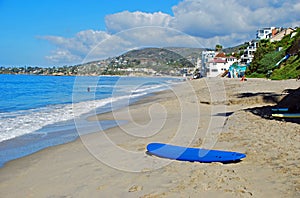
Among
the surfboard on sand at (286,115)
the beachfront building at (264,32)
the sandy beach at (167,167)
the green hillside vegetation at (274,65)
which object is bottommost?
the sandy beach at (167,167)

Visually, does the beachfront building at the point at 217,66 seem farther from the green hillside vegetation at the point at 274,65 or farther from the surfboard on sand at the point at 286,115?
the surfboard on sand at the point at 286,115

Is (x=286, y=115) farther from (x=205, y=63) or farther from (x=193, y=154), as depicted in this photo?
(x=205, y=63)

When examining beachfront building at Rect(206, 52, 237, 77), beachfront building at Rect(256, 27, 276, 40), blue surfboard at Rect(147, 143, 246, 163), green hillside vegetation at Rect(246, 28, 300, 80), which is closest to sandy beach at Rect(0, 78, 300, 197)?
blue surfboard at Rect(147, 143, 246, 163)

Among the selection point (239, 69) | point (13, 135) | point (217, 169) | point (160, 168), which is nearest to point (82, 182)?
point (160, 168)

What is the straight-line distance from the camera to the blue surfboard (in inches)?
225

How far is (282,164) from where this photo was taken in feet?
16.9

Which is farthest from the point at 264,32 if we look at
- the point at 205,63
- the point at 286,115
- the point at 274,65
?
the point at 286,115

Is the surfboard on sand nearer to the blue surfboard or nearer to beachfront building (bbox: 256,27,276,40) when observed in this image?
the blue surfboard

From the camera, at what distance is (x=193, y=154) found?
6277 millimetres

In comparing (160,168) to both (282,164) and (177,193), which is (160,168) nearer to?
(177,193)

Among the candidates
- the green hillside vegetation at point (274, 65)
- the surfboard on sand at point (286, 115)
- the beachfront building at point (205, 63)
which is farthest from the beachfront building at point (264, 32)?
the surfboard on sand at point (286, 115)

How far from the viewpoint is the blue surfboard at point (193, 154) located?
18.7 ft

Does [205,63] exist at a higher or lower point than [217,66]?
higher

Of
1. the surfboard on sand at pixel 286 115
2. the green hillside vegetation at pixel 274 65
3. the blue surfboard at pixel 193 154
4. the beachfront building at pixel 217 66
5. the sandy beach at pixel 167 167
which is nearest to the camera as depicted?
the sandy beach at pixel 167 167
